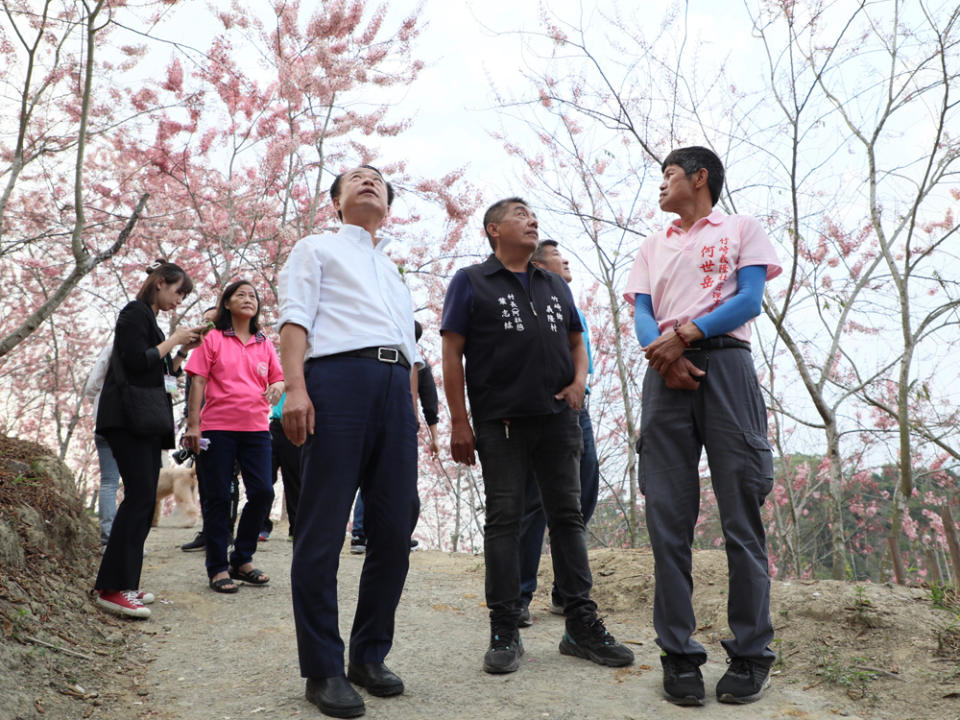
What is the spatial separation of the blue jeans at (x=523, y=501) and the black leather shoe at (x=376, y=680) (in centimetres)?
51

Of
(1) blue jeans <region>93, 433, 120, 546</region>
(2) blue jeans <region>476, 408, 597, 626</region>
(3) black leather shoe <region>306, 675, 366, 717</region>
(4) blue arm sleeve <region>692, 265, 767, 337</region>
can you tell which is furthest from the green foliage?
(1) blue jeans <region>93, 433, 120, 546</region>

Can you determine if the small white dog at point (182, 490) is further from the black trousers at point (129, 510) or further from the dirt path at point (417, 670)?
the black trousers at point (129, 510)

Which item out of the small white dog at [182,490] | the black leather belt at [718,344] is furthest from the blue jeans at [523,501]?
the small white dog at [182,490]

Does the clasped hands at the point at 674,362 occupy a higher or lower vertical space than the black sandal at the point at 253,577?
higher

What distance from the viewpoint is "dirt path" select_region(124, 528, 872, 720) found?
8.10ft

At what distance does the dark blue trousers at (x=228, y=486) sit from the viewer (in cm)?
445

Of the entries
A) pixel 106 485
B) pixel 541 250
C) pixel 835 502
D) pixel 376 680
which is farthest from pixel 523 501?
pixel 106 485

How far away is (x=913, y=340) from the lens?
570 cm

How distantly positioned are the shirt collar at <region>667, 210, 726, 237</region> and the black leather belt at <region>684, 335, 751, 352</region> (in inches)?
19.6

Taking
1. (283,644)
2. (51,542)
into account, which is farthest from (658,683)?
(51,542)

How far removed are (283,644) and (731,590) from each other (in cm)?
215

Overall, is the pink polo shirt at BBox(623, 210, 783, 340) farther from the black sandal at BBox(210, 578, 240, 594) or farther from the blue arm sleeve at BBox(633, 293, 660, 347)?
the black sandal at BBox(210, 578, 240, 594)

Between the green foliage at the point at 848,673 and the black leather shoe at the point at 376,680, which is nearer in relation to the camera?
the black leather shoe at the point at 376,680

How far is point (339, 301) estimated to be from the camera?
271cm
